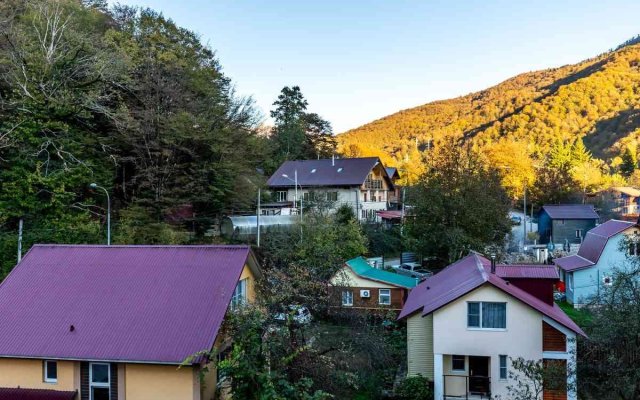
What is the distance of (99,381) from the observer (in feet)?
42.1

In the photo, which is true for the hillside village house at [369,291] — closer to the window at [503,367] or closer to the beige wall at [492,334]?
the beige wall at [492,334]

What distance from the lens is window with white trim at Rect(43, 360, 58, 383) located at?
13.0 meters

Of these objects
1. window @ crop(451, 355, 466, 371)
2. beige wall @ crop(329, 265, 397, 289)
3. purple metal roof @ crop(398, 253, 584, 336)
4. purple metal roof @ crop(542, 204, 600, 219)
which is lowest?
window @ crop(451, 355, 466, 371)

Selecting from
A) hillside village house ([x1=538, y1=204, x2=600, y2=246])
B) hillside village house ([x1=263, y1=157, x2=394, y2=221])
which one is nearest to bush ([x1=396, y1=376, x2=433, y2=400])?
hillside village house ([x1=263, y1=157, x2=394, y2=221])

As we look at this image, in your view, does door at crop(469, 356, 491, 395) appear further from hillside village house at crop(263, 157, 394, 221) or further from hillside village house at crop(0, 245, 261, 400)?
hillside village house at crop(263, 157, 394, 221)

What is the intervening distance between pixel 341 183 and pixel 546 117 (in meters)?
94.5

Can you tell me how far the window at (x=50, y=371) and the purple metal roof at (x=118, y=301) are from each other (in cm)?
54

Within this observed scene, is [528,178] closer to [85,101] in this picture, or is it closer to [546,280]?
[546,280]

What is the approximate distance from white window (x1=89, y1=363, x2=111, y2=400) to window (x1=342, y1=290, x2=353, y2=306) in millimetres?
16408

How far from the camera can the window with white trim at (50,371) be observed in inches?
511

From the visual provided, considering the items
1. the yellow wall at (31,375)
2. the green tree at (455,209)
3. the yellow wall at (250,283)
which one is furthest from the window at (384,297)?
the yellow wall at (31,375)

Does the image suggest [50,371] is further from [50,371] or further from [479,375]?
[479,375]

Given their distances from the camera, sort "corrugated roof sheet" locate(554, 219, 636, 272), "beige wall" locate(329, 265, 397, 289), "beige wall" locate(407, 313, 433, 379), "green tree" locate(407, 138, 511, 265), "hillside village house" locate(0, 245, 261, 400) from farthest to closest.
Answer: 1. "green tree" locate(407, 138, 511, 265)
2. "corrugated roof sheet" locate(554, 219, 636, 272)
3. "beige wall" locate(329, 265, 397, 289)
4. "beige wall" locate(407, 313, 433, 379)
5. "hillside village house" locate(0, 245, 261, 400)

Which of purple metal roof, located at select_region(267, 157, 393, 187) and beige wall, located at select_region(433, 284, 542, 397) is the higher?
purple metal roof, located at select_region(267, 157, 393, 187)
